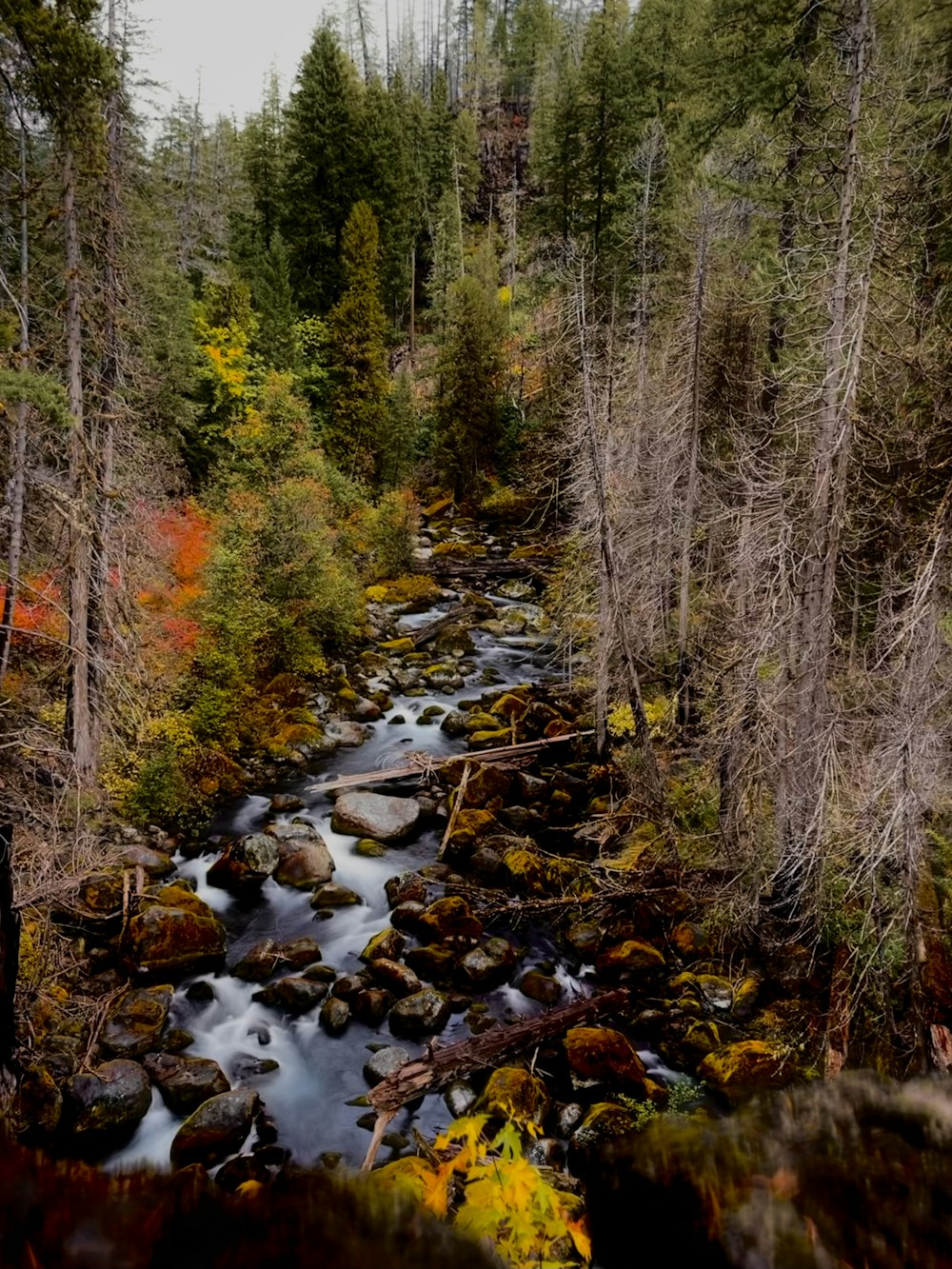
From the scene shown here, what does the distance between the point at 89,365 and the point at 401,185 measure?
34.3 metres

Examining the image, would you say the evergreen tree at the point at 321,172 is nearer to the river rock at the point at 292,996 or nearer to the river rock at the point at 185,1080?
the river rock at the point at 292,996

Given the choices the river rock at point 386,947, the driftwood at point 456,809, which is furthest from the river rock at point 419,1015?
the driftwood at point 456,809

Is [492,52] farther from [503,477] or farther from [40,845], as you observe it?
[40,845]

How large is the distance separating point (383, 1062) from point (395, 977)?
1245 millimetres

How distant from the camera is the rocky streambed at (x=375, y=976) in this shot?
761 cm

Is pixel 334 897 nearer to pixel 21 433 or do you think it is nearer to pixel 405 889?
pixel 405 889

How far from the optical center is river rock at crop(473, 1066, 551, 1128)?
293 inches

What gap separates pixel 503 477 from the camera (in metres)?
35.4

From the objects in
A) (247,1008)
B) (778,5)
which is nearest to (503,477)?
(778,5)

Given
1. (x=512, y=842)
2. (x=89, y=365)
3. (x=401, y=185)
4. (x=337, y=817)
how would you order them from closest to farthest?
1. (x=89, y=365)
2. (x=512, y=842)
3. (x=337, y=817)
4. (x=401, y=185)

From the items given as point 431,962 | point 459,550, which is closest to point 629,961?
point 431,962

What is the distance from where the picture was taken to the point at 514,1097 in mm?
7543

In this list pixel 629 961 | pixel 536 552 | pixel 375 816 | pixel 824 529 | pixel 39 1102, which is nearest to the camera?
pixel 39 1102

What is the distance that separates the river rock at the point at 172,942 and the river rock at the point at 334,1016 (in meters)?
1.96
